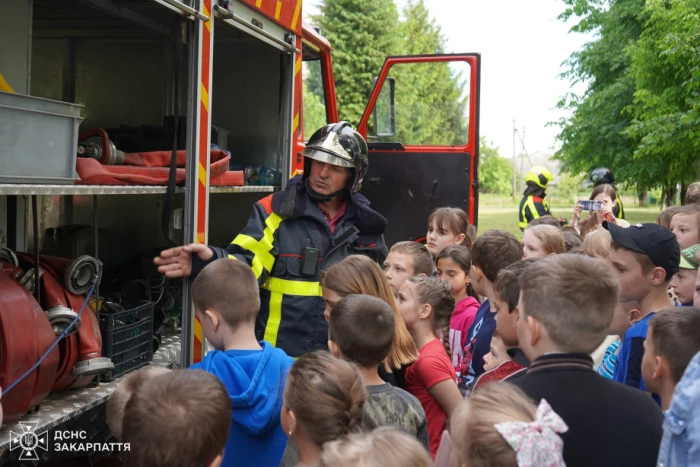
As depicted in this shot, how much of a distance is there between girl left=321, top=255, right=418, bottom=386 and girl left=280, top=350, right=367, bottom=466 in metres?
0.82

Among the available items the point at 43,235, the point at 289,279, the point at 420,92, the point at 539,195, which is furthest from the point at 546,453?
the point at 420,92

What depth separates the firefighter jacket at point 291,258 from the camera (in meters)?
3.50

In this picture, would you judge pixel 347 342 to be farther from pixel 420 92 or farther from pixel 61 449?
pixel 420 92

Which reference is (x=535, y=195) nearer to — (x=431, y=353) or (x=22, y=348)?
(x=431, y=353)

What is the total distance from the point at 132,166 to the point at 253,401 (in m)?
1.68

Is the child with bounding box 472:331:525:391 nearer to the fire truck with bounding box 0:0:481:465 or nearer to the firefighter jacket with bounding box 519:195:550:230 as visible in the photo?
the fire truck with bounding box 0:0:481:465

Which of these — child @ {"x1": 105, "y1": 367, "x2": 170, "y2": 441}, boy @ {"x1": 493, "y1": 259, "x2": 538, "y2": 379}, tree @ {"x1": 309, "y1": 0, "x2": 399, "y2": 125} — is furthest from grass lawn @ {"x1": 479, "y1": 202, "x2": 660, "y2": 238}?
child @ {"x1": 105, "y1": 367, "x2": 170, "y2": 441}

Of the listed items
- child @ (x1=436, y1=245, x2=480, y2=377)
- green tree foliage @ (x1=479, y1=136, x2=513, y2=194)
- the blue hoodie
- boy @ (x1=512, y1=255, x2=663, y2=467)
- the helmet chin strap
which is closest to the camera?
boy @ (x1=512, y1=255, x2=663, y2=467)

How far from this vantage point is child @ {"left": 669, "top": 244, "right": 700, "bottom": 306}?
3.68 meters

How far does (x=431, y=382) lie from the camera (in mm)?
3014

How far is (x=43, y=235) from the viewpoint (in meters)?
5.05

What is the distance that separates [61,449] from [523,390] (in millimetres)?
2011

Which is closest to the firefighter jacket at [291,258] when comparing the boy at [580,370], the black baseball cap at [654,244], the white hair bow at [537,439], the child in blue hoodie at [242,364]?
the child in blue hoodie at [242,364]

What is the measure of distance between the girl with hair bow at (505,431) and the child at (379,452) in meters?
0.11
